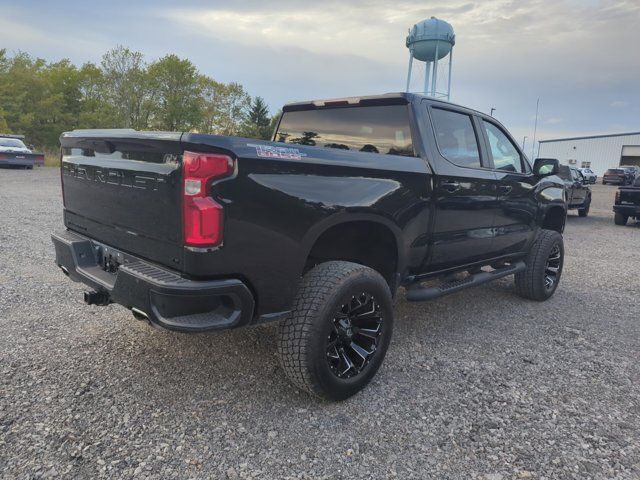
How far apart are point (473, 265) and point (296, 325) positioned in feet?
7.41

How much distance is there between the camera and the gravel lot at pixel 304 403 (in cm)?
225

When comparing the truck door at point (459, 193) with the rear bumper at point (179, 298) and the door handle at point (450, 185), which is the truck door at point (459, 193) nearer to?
the door handle at point (450, 185)

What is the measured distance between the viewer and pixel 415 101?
349cm

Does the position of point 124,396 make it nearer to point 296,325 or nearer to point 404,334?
point 296,325

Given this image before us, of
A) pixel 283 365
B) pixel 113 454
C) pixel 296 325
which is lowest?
pixel 113 454

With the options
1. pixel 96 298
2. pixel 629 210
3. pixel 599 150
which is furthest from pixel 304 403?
pixel 599 150

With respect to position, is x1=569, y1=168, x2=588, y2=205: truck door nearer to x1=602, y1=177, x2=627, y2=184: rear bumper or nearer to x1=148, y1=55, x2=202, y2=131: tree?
x1=602, y1=177, x2=627, y2=184: rear bumper

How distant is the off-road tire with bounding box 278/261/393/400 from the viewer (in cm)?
255

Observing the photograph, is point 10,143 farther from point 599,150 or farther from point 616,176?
point 599,150

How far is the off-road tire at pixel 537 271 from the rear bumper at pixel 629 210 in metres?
9.28

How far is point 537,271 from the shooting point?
4938 millimetres

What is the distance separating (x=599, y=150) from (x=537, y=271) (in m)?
62.0

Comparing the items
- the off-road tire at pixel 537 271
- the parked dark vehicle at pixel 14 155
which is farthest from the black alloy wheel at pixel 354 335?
the parked dark vehicle at pixel 14 155

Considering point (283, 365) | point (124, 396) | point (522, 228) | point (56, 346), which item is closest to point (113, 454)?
point (124, 396)
